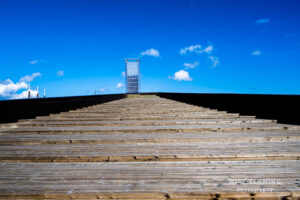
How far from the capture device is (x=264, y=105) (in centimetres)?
604

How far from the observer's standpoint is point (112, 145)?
9.79ft

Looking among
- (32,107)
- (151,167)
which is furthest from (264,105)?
(32,107)

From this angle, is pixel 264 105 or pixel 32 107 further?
pixel 264 105

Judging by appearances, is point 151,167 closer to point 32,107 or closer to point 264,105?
point 32,107

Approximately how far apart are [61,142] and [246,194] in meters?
2.91

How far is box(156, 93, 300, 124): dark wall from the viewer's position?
16.1 feet

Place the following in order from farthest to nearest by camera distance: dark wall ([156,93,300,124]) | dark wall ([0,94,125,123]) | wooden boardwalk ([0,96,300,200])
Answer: dark wall ([156,93,300,124]) < dark wall ([0,94,125,123]) < wooden boardwalk ([0,96,300,200])

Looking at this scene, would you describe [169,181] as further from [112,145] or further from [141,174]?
[112,145]

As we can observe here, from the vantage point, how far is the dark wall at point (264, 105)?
16.1ft

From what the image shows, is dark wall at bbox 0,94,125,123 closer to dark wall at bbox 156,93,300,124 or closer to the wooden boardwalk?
the wooden boardwalk

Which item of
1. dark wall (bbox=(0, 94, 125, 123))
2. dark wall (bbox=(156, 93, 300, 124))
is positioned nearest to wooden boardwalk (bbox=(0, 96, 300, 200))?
dark wall (bbox=(0, 94, 125, 123))

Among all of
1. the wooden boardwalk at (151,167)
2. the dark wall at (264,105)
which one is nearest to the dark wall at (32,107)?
the wooden boardwalk at (151,167)

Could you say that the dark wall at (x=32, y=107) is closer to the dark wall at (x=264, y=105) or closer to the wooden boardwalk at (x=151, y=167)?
the wooden boardwalk at (x=151, y=167)

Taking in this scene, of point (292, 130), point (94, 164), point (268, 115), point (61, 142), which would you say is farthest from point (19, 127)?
point (268, 115)
